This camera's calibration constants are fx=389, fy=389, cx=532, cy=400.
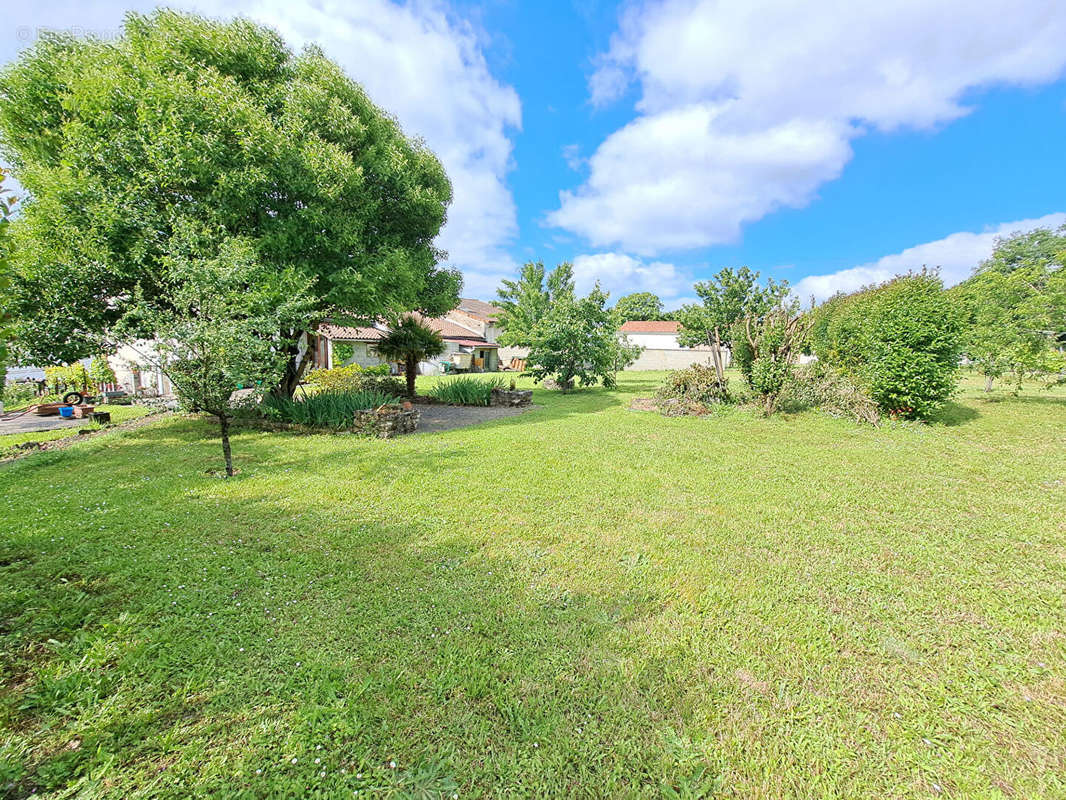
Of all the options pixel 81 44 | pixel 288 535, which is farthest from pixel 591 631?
pixel 81 44

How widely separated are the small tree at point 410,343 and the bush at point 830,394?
11546 millimetres

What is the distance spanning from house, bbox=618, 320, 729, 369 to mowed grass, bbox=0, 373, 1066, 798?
32.3 m

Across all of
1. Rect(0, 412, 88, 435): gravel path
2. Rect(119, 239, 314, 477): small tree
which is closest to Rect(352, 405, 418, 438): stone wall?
Rect(119, 239, 314, 477): small tree

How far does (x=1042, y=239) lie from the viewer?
33500mm

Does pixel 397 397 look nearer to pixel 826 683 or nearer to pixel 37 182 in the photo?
pixel 37 182

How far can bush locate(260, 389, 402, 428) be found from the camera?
9266 millimetres

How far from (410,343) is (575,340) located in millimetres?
6893

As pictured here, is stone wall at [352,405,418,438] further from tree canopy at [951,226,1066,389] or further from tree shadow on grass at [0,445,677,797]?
tree canopy at [951,226,1066,389]

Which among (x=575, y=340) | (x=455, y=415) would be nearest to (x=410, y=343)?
(x=455, y=415)

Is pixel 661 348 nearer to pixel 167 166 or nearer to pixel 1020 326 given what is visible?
pixel 1020 326

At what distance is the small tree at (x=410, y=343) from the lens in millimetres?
13734

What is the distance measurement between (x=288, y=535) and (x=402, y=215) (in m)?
9.37

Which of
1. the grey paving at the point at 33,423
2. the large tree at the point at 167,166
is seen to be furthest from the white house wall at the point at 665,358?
the grey paving at the point at 33,423

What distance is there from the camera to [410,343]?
13.9 metres
